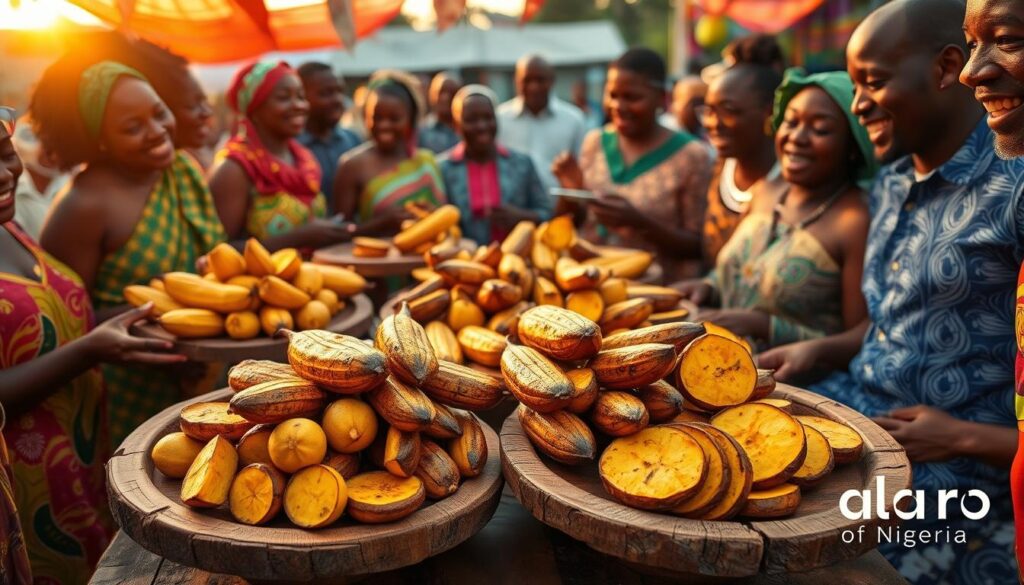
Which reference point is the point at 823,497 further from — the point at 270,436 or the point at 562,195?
the point at 562,195

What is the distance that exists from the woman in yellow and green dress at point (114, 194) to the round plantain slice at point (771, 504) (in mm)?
2409

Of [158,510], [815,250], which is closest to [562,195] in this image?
[815,250]

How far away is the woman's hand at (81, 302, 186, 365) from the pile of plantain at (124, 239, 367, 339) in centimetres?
11

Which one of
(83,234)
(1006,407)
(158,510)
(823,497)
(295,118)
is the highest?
(295,118)

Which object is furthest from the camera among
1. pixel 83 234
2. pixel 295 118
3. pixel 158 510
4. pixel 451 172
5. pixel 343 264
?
pixel 451 172

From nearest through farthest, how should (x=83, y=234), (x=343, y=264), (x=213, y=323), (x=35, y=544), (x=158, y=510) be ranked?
(x=158, y=510) < (x=35, y=544) < (x=213, y=323) < (x=83, y=234) < (x=343, y=264)

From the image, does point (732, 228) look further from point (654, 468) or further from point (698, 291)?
point (654, 468)

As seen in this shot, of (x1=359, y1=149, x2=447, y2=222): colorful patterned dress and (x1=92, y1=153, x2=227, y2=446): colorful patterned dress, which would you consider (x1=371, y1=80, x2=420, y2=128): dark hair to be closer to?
(x1=359, y1=149, x2=447, y2=222): colorful patterned dress

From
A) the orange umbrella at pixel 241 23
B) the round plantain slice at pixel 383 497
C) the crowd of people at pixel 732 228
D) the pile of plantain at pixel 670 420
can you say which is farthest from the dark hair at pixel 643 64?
the round plantain slice at pixel 383 497

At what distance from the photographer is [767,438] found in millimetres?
1537

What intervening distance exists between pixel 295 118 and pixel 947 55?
329cm

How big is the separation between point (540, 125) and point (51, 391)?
567 cm

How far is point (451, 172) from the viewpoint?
17.0 feet

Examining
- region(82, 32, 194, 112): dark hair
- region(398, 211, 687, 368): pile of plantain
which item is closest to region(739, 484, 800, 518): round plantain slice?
region(398, 211, 687, 368): pile of plantain
